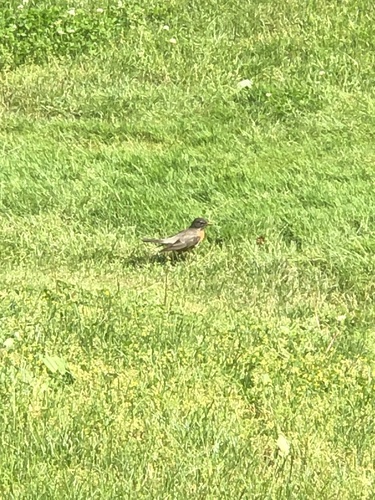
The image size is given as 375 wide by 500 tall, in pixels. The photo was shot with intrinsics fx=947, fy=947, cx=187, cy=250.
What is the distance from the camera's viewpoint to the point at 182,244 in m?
7.38

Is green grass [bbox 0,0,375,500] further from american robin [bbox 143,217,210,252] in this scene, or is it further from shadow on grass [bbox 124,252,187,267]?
american robin [bbox 143,217,210,252]

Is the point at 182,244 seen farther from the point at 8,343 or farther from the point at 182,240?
the point at 8,343

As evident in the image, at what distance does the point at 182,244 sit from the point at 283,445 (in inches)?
129

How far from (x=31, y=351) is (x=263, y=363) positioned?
49.2 inches

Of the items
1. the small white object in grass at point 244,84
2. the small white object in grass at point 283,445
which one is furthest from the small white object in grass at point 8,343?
the small white object in grass at point 244,84

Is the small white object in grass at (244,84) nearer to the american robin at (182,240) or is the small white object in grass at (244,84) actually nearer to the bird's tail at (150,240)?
the american robin at (182,240)

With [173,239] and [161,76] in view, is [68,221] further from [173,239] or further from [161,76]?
[161,76]

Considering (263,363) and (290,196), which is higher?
(263,363)

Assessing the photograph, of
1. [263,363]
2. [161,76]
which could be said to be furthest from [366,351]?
[161,76]

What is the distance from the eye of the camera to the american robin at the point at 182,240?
739 centimetres

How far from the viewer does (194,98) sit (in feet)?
35.1

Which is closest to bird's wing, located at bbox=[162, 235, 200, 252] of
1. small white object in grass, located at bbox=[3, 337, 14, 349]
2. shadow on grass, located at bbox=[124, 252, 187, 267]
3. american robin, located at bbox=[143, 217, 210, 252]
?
american robin, located at bbox=[143, 217, 210, 252]

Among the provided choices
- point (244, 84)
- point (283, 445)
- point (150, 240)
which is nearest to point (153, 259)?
point (150, 240)

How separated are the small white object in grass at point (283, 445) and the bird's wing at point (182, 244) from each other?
126 inches
